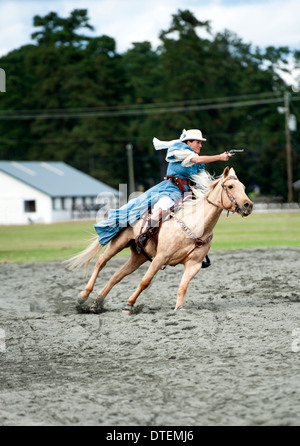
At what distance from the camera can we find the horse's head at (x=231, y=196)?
29.6ft

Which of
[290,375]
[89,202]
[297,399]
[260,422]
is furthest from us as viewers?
[89,202]

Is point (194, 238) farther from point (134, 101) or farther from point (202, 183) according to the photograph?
point (134, 101)

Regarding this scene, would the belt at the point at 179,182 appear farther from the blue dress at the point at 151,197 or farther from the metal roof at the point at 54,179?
the metal roof at the point at 54,179

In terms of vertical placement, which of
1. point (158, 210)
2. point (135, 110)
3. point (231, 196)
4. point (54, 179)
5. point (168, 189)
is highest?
point (135, 110)

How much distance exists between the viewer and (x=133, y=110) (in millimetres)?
79062

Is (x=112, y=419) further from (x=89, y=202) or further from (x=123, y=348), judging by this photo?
(x=89, y=202)

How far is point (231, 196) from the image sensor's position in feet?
30.1

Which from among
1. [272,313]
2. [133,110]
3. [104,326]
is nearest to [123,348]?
[104,326]

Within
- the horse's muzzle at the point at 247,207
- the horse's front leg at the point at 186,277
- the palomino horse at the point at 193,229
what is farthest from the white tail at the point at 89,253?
the horse's muzzle at the point at 247,207

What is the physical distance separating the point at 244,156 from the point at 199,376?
6488 centimetres

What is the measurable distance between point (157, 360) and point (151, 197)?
3333mm

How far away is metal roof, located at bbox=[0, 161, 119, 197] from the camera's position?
65125 millimetres

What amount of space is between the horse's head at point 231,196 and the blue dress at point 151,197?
0.59 metres

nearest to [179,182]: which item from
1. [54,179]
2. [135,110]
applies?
[54,179]
